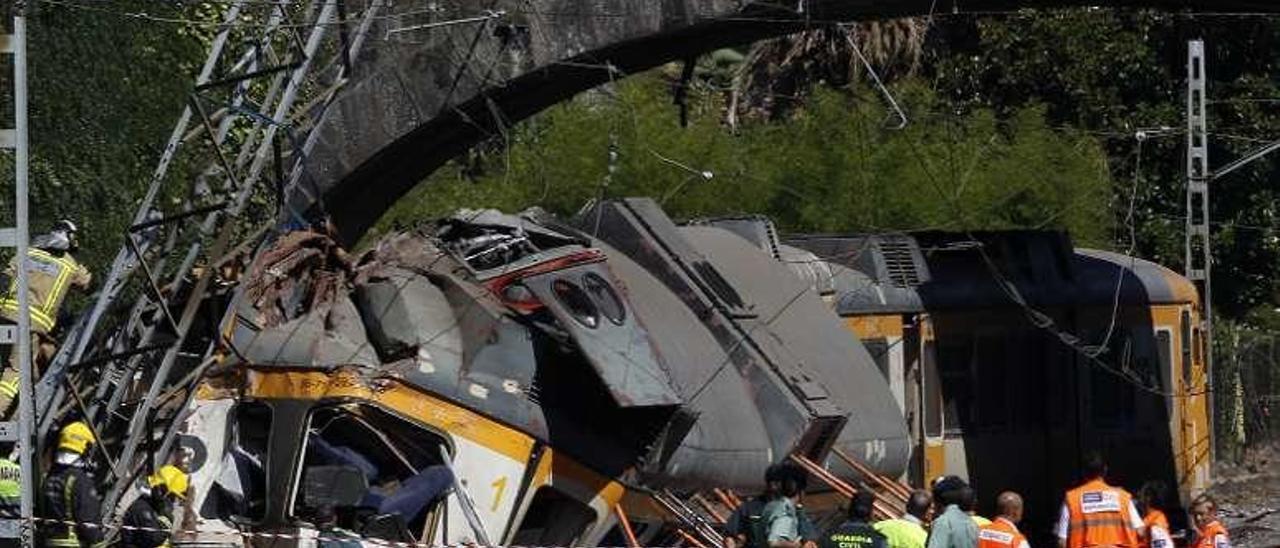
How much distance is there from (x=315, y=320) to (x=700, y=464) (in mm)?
2709

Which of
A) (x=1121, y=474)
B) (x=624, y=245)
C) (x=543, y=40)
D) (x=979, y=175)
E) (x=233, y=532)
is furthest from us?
(x=979, y=175)

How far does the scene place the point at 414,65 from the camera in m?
23.0

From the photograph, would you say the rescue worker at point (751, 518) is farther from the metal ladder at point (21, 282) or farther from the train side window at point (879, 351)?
the train side window at point (879, 351)

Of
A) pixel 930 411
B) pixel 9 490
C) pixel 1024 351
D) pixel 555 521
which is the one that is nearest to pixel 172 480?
pixel 9 490

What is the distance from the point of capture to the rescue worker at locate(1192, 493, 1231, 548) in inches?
715

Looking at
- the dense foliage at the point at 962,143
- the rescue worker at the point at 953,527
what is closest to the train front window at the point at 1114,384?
the dense foliage at the point at 962,143

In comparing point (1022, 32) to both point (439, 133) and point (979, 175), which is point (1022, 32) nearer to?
point (979, 175)

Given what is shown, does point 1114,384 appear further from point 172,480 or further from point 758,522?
point 172,480

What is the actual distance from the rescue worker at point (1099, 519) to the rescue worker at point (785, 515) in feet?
9.56

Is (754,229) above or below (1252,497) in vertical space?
above

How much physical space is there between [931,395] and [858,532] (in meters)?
8.42

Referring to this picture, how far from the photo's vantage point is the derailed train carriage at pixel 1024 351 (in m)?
22.5

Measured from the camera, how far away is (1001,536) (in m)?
15.5

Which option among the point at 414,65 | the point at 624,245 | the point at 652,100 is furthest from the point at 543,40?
the point at 652,100
